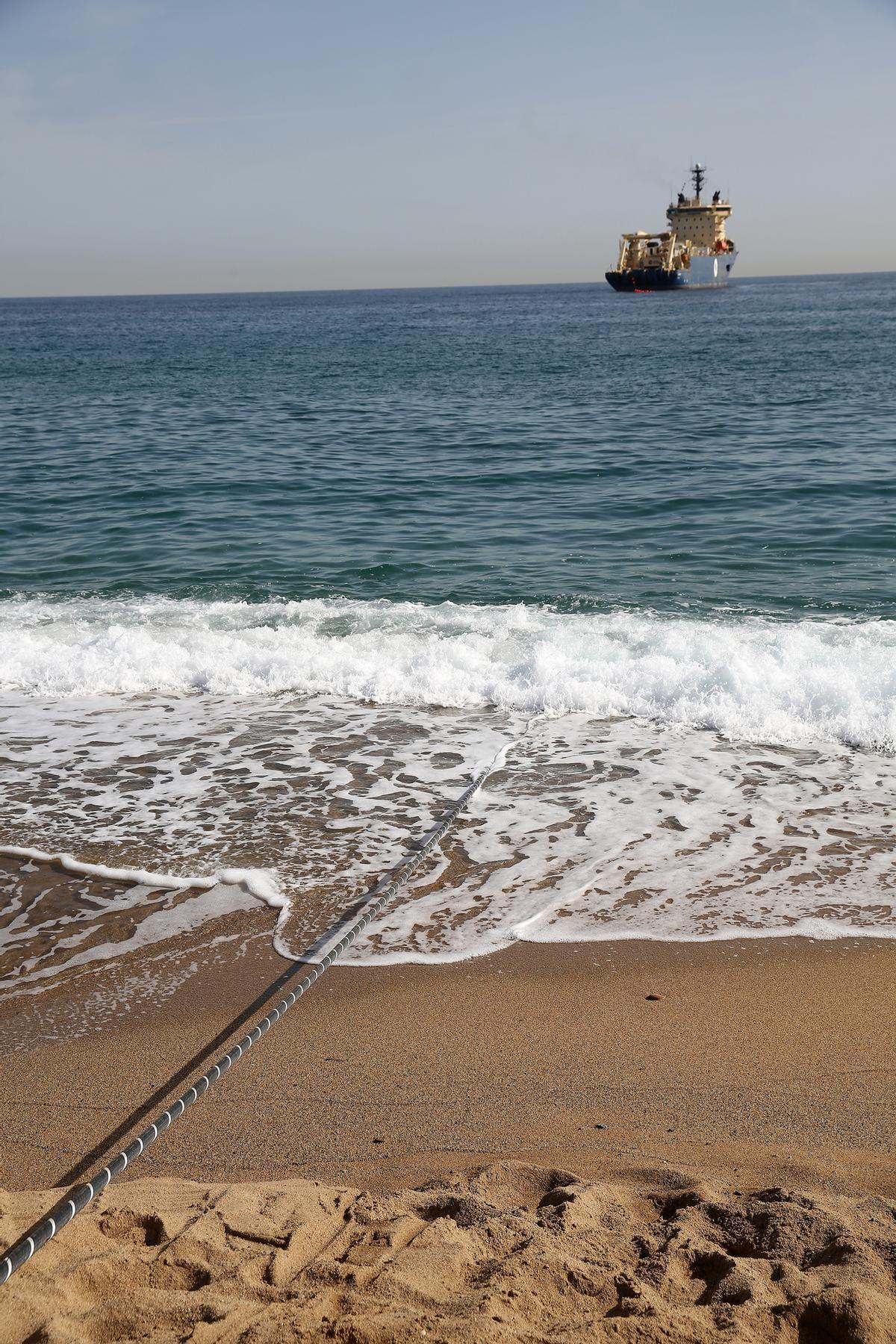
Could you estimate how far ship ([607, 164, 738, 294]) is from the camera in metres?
87.7

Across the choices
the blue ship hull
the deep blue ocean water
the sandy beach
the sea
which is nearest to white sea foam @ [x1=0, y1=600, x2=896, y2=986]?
the sea

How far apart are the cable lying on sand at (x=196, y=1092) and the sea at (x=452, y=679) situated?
10 centimetres

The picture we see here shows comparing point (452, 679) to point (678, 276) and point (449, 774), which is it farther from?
point (678, 276)

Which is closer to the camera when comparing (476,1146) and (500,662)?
(476,1146)

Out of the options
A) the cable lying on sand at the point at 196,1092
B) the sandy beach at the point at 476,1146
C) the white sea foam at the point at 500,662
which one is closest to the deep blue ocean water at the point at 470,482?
the white sea foam at the point at 500,662

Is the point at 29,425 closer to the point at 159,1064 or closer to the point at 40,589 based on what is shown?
the point at 40,589

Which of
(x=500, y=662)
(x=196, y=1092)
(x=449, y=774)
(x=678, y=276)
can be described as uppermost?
(x=678, y=276)

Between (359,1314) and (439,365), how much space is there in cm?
3296

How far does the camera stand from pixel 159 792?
578 centimetres

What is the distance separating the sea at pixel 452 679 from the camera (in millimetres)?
4645

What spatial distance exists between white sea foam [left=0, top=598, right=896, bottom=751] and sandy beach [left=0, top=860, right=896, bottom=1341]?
3070mm

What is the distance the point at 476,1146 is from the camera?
116 inches

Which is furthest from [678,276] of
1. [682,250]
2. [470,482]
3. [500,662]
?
[500,662]

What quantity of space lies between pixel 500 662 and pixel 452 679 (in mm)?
553
